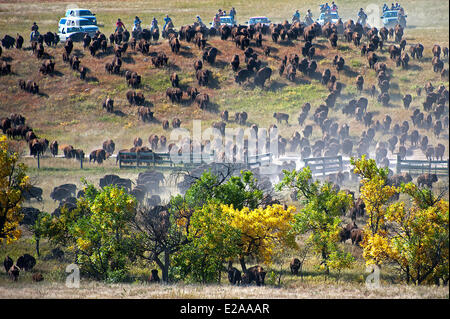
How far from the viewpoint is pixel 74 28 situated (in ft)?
217

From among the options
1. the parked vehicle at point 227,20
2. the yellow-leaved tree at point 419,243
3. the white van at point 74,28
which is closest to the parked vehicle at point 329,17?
the parked vehicle at point 227,20

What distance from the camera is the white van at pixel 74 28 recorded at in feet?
216

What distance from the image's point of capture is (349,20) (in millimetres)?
68188

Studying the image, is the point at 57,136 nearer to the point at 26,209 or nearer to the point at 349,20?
the point at 26,209

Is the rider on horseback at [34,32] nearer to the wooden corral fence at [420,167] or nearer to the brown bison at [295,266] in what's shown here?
the wooden corral fence at [420,167]

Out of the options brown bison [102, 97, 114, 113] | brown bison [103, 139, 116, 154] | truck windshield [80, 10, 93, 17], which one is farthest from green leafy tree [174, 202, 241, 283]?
truck windshield [80, 10, 93, 17]

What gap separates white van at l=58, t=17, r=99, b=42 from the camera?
6588cm

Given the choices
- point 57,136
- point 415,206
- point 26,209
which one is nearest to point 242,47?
point 57,136

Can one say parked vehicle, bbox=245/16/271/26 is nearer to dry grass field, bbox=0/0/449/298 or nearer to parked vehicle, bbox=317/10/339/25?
dry grass field, bbox=0/0/449/298

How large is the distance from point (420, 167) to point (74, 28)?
40566 millimetres

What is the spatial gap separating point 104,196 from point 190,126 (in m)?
27.0

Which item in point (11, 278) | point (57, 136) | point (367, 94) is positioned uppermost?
point (367, 94)

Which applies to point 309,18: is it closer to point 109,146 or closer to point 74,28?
point 74,28
